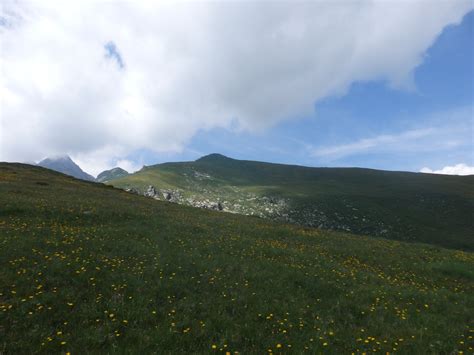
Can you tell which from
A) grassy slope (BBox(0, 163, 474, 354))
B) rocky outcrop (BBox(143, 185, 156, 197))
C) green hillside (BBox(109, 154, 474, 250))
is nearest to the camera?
grassy slope (BBox(0, 163, 474, 354))

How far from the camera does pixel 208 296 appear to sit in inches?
509

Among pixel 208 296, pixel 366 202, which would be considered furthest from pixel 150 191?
pixel 208 296

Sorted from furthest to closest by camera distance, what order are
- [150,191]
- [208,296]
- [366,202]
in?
[150,191]
[366,202]
[208,296]

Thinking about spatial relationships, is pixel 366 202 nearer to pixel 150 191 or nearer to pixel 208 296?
pixel 150 191

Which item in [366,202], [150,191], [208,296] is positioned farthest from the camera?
[150,191]

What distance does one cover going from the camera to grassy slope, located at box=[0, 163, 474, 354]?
957 cm

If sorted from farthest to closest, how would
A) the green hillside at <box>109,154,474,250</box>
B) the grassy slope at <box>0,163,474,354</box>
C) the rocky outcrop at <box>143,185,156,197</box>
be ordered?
the rocky outcrop at <box>143,185,156,197</box>, the green hillside at <box>109,154,474,250</box>, the grassy slope at <box>0,163,474,354</box>

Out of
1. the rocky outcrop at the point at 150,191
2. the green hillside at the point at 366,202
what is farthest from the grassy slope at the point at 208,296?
the rocky outcrop at the point at 150,191

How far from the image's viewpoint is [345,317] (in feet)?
40.3

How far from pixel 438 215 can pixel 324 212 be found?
37339 mm

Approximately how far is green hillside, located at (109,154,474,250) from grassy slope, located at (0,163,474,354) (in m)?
65.3

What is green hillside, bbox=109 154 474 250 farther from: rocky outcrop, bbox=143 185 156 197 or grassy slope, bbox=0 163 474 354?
grassy slope, bbox=0 163 474 354

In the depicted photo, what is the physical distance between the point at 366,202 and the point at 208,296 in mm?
104538

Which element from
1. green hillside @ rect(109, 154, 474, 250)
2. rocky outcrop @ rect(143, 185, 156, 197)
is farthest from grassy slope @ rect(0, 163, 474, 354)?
rocky outcrop @ rect(143, 185, 156, 197)
